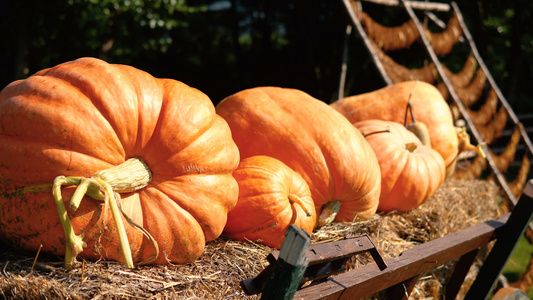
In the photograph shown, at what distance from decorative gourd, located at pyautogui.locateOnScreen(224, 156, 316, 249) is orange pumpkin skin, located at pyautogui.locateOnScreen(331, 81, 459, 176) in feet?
4.53

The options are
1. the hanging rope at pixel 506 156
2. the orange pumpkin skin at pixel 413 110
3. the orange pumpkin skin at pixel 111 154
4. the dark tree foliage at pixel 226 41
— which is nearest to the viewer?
the orange pumpkin skin at pixel 111 154

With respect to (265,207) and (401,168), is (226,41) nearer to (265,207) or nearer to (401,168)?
(401,168)

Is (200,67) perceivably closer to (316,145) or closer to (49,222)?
→ (316,145)

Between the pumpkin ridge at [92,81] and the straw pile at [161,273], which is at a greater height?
the pumpkin ridge at [92,81]

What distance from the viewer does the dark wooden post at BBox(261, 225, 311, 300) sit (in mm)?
1061

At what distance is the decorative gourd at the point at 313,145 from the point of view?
83.3 inches

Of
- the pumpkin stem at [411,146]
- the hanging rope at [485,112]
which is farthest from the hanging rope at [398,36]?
the pumpkin stem at [411,146]

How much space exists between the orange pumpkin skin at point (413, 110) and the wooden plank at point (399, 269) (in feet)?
2.45

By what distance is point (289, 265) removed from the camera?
1090 millimetres

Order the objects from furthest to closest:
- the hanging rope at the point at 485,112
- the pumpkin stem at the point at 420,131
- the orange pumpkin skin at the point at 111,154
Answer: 1. the hanging rope at the point at 485,112
2. the pumpkin stem at the point at 420,131
3. the orange pumpkin skin at the point at 111,154

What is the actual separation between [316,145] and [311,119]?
15 cm

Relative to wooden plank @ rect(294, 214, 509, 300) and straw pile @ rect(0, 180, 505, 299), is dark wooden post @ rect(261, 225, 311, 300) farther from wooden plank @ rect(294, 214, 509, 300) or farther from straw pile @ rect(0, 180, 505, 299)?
straw pile @ rect(0, 180, 505, 299)

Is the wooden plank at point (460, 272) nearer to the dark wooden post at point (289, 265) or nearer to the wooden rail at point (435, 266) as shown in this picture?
the wooden rail at point (435, 266)

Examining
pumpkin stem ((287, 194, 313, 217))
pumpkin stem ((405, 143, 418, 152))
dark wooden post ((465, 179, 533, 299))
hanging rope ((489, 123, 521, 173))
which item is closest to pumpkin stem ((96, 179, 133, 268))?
pumpkin stem ((287, 194, 313, 217))
